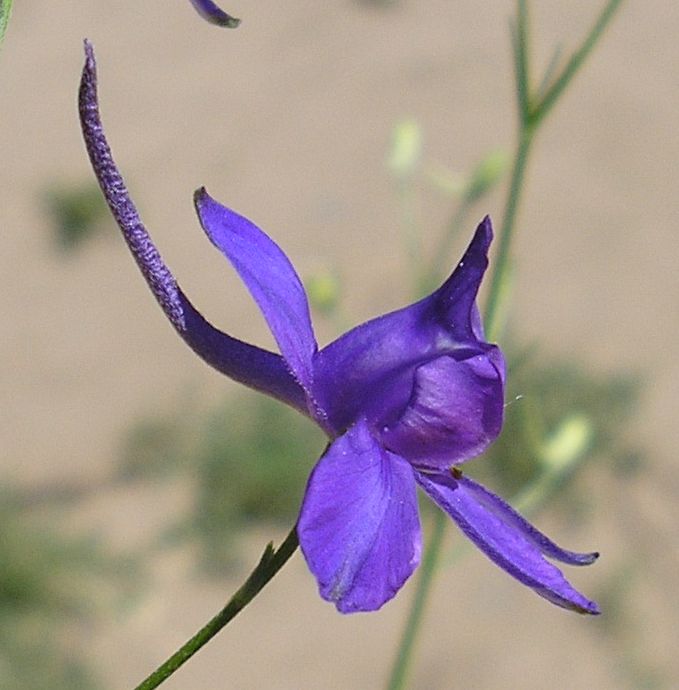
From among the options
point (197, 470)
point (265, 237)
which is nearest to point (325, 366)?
point (265, 237)

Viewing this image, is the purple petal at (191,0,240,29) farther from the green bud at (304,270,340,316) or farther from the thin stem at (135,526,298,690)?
the green bud at (304,270,340,316)

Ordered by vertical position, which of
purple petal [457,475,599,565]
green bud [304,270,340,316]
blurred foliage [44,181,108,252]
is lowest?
blurred foliage [44,181,108,252]

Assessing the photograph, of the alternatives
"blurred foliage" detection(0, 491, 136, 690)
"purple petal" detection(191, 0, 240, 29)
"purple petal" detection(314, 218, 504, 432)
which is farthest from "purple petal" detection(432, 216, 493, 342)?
"blurred foliage" detection(0, 491, 136, 690)

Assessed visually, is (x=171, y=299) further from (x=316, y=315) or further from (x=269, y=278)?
(x=316, y=315)

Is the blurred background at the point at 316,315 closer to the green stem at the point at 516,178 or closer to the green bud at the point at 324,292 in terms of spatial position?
the green bud at the point at 324,292

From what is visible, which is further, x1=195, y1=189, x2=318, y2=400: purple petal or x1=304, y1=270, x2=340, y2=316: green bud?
x1=304, y1=270, x2=340, y2=316: green bud

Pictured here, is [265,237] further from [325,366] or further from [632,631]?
[632,631]

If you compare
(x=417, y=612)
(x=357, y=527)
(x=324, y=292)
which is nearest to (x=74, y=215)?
(x=324, y=292)
